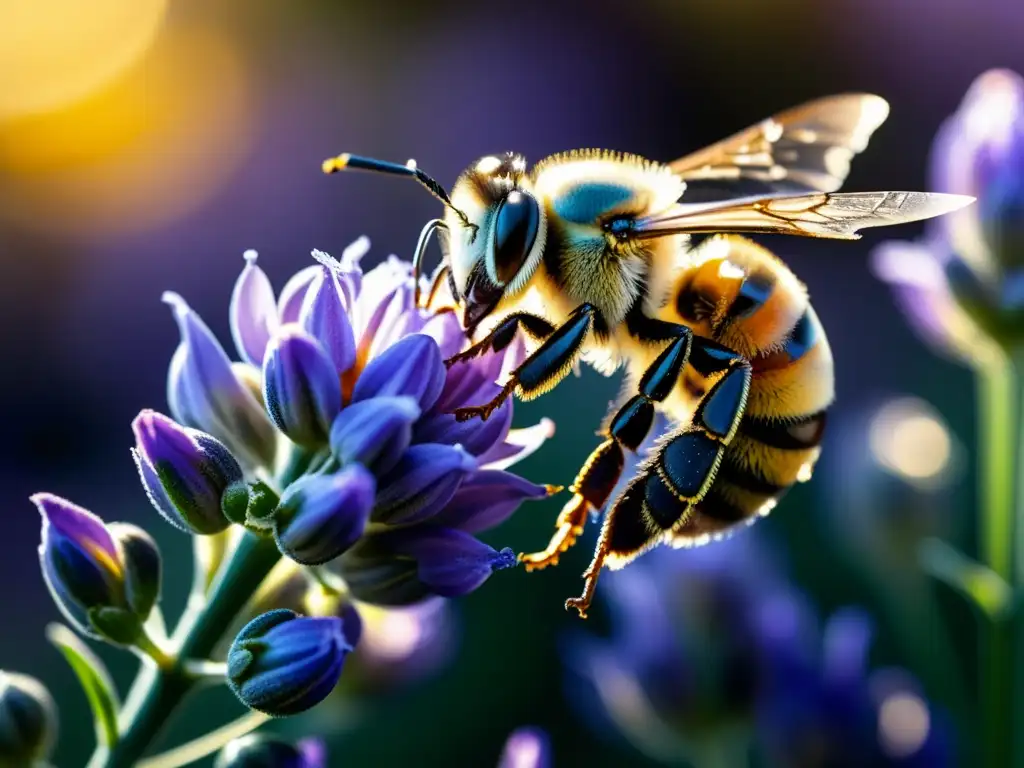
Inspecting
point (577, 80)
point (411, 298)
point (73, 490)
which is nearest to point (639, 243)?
point (411, 298)

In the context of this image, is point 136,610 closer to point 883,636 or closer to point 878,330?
point 883,636

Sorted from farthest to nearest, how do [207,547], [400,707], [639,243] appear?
[400,707] → [639,243] → [207,547]

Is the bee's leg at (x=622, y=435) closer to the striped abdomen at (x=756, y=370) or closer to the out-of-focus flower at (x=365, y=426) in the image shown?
the striped abdomen at (x=756, y=370)

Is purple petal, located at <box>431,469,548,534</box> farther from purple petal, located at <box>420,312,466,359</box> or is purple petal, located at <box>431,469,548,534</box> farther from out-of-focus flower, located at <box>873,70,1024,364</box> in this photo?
out-of-focus flower, located at <box>873,70,1024,364</box>

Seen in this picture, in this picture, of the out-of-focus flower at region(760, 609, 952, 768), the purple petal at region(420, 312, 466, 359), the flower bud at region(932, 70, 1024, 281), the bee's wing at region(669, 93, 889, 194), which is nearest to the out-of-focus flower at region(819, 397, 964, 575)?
the flower bud at region(932, 70, 1024, 281)

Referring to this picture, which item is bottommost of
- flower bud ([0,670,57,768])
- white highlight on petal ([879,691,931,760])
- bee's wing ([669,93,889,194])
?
white highlight on petal ([879,691,931,760])

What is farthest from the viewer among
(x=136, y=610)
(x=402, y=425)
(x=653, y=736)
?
(x=653, y=736)
